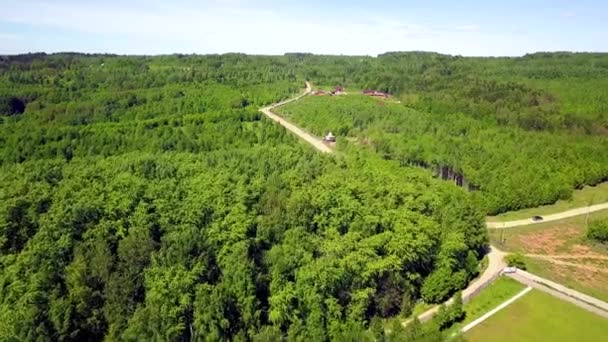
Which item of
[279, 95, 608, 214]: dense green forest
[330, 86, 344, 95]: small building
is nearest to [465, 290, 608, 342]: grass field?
[279, 95, 608, 214]: dense green forest

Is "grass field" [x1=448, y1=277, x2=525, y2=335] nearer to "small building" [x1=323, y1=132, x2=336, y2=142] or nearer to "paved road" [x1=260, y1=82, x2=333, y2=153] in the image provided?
"paved road" [x1=260, y1=82, x2=333, y2=153]

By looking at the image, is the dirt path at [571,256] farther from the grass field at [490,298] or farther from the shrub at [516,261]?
the grass field at [490,298]

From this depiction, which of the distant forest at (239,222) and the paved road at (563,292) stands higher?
the distant forest at (239,222)

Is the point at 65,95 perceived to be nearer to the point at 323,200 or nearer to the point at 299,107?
the point at 299,107

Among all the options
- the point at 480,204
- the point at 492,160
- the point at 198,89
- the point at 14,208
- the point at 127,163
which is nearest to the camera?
the point at 14,208

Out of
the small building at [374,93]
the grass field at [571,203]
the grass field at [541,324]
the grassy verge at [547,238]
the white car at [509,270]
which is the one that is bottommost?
the grass field at [541,324]

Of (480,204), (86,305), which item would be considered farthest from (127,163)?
(480,204)

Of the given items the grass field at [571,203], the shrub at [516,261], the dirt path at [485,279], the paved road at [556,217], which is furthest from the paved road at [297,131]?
the shrub at [516,261]
